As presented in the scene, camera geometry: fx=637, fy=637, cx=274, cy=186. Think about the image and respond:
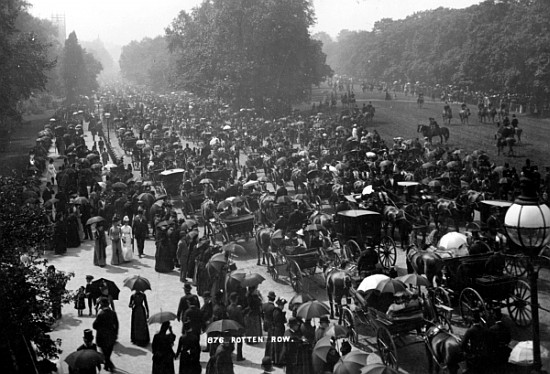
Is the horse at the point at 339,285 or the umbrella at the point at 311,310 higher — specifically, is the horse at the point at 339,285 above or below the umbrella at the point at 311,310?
below

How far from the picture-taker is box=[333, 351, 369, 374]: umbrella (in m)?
9.47

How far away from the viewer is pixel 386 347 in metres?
12.0

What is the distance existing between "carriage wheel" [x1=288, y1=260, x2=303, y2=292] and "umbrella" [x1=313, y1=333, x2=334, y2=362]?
5713 mm

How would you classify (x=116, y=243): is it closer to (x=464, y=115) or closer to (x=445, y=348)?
(x=445, y=348)

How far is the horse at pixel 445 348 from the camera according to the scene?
10.5 m

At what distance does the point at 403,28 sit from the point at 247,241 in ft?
287

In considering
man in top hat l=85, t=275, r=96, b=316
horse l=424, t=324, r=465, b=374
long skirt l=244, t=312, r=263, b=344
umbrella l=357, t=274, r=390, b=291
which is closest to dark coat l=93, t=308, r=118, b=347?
man in top hat l=85, t=275, r=96, b=316

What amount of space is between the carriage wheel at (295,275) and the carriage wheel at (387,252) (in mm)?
2518

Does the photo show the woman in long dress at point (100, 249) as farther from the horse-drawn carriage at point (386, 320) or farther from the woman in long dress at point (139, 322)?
the horse-drawn carriage at point (386, 320)

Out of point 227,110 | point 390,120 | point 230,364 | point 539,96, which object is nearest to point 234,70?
point 227,110

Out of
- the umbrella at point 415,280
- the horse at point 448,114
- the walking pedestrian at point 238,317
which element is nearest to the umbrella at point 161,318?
the walking pedestrian at point 238,317

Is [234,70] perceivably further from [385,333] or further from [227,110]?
[385,333]

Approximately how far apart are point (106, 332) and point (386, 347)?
18.1ft

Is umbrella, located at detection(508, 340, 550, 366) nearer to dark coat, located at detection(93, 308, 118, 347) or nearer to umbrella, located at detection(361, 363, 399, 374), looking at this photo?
umbrella, located at detection(361, 363, 399, 374)
